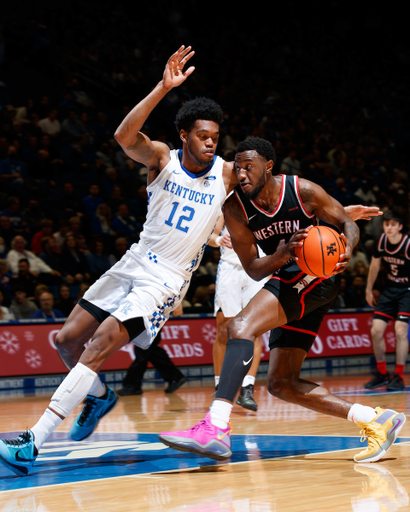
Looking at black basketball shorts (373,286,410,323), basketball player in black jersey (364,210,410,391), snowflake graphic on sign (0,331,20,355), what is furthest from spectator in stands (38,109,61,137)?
black basketball shorts (373,286,410,323)

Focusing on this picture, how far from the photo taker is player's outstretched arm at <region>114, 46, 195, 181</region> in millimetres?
3787

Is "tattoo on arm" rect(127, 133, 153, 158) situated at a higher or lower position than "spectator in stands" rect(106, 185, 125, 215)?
lower

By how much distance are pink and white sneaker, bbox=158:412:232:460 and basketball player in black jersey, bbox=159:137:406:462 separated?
36 cm

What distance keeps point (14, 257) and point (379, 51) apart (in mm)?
17693

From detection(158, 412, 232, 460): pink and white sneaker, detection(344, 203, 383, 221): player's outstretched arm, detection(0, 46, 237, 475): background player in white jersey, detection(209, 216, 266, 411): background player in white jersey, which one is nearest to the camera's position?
detection(158, 412, 232, 460): pink and white sneaker

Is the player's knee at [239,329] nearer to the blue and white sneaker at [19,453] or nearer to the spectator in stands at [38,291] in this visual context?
the blue and white sneaker at [19,453]

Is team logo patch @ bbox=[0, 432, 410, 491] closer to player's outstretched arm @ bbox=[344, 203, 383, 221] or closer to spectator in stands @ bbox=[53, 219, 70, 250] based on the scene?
player's outstretched arm @ bbox=[344, 203, 383, 221]

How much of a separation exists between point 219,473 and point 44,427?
1.03m

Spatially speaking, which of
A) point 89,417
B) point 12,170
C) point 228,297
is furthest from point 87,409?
point 12,170

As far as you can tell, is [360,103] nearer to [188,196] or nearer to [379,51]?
[379,51]

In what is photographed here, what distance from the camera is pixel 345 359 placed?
38.9 ft

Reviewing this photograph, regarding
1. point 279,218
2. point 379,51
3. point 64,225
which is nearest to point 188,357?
point 64,225

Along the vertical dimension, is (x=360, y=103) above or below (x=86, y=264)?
above

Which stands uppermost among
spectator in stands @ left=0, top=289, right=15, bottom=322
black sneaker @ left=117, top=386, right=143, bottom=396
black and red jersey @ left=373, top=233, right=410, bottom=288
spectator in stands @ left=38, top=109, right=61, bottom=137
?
spectator in stands @ left=38, top=109, right=61, bottom=137
